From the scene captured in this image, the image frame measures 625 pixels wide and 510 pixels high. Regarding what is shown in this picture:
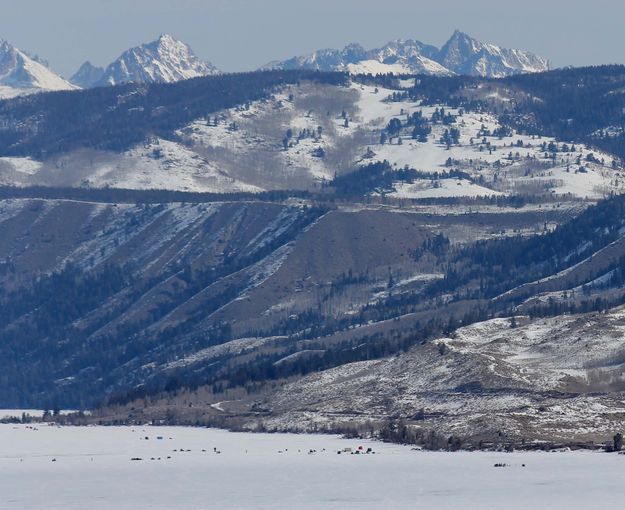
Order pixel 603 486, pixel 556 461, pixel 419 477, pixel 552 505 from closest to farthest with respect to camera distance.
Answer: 1. pixel 552 505
2. pixel 603 486
3. pixel 419 477
4. pixel 556 461

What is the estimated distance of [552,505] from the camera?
6058 inches

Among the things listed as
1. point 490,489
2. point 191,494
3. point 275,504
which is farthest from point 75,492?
point 490,489

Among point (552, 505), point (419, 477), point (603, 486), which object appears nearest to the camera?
point (552, 505)

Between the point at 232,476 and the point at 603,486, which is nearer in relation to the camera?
the point at 603,486

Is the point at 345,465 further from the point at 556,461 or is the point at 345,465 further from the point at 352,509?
the point at 352,509

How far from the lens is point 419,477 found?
584 feet

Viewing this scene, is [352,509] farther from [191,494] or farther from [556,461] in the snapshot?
[556,461]

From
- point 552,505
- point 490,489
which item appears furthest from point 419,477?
point 552,505

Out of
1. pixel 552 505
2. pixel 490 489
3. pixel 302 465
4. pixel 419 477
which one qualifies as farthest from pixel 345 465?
pixel 552 505

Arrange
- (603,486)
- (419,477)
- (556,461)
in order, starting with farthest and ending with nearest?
(556,461)
(419,477)
(603,486)

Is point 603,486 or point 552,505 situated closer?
point 552,505

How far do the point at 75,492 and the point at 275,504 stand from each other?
21.7 metres

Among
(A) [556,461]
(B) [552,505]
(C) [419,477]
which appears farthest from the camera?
(A) [556,461]

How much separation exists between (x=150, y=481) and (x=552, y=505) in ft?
140
